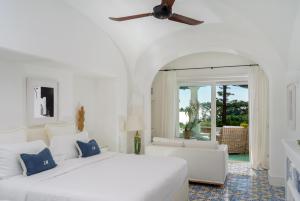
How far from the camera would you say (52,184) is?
256 centimetres

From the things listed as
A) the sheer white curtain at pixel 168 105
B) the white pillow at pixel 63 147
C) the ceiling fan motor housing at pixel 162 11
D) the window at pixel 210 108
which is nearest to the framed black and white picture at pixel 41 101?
the white pillow at pixel 63 147

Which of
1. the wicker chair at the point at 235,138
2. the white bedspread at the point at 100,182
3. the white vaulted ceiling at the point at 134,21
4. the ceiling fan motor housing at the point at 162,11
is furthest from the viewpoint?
the wicker chair at the point at 235,138

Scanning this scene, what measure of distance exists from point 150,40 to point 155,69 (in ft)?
3.74

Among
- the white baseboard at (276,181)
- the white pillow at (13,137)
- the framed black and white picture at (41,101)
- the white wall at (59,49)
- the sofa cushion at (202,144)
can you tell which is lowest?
the white baseboard at (276,181)

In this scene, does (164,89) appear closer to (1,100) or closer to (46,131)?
(46,131)

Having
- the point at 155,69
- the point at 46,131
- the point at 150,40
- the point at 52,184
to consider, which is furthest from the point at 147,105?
the point at 52,184

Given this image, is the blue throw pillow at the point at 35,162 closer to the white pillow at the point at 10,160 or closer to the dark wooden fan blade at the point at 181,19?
the white pillow at the point at 10,160

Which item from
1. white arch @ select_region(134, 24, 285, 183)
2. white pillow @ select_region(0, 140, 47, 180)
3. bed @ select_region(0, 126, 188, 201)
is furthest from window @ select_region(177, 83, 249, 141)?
white pillow @ select_region(0, 140, 47, 180)

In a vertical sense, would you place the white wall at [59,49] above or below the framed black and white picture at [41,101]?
above

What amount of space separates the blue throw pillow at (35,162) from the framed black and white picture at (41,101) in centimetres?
92

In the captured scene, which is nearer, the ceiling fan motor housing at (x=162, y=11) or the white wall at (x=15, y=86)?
the ceiling fan motor housing at (x=162, y=11)

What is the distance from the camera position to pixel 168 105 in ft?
23.2

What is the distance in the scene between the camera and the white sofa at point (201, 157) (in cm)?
452

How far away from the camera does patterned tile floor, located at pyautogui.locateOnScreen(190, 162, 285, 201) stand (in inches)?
160
